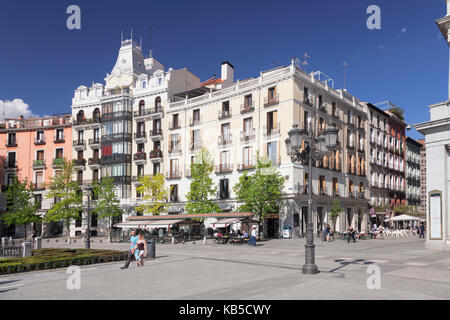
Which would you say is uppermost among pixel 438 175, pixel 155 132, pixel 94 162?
pixel 155 132

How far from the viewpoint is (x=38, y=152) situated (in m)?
57.8

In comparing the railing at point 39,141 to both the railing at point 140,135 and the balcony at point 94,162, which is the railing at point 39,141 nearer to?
the balcony at point 94,162

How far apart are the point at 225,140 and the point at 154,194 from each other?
10.6 meters

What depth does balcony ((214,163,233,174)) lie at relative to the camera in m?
44.4

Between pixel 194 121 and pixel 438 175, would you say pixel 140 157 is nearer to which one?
pixel 194 121

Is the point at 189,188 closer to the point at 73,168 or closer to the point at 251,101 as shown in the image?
the point at 251,101

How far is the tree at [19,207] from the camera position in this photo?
4941 cm

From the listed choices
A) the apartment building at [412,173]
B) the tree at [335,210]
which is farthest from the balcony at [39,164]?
the apartment building at [412,173]

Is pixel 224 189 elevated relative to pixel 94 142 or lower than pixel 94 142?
lower

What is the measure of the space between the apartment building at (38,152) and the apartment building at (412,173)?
51222 mm

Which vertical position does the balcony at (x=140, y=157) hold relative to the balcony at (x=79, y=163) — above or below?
above

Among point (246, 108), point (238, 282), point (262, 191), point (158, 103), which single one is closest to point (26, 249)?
point (238, 282)

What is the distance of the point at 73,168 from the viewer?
5403cm

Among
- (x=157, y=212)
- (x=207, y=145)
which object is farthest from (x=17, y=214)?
(x=207, y=145)
